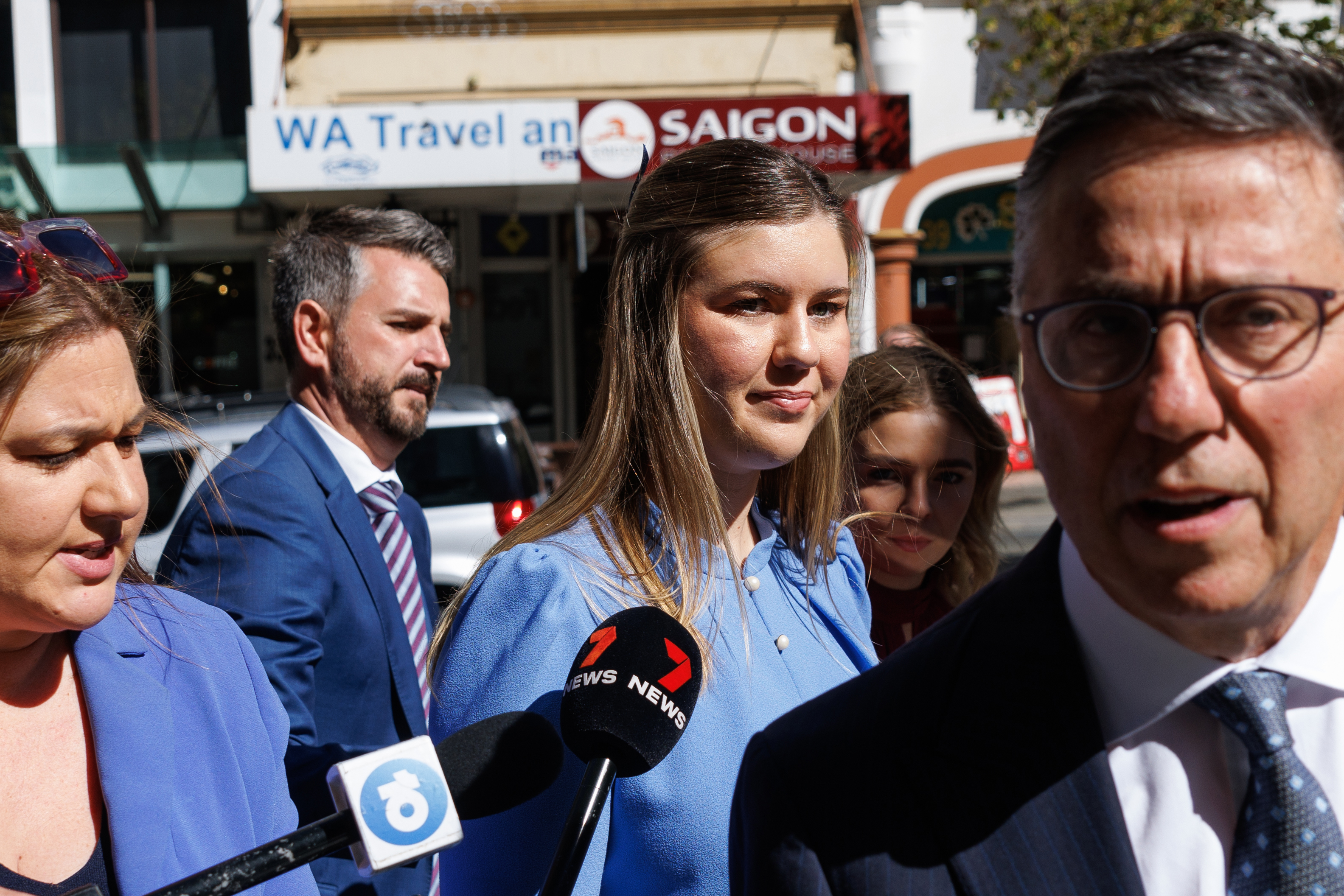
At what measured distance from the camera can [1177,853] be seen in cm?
107

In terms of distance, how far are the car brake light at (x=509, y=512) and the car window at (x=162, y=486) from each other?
1759 millimetres

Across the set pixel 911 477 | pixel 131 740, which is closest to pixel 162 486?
pixel 911 477

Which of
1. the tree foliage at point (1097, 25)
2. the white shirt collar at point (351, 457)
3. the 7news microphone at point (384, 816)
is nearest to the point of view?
the 7news microphone at point (384, 816)

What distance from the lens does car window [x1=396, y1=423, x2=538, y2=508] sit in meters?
6.84

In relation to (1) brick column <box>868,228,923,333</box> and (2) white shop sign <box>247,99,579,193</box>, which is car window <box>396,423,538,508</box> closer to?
(2) white shop sign <box>247,99,579,193</box>

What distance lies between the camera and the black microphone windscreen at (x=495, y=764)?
3.85ft

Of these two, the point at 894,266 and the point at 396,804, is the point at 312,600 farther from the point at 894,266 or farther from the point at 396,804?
the point at 894,266

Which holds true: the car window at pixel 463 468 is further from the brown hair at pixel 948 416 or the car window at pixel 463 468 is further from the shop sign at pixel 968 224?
the shop sign at pixel 968 224

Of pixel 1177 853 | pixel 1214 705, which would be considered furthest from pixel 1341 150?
pixel 1177 853

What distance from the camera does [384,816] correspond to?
1020mm

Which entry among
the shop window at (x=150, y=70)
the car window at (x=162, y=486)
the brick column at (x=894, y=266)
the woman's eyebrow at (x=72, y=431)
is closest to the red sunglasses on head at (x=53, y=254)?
the woman's eyebrow at (x=72, y=431)

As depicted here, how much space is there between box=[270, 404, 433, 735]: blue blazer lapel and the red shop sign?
332 inches

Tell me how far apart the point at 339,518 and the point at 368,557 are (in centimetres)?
13

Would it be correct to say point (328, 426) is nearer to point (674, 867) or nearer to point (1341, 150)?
point (674, 867)
